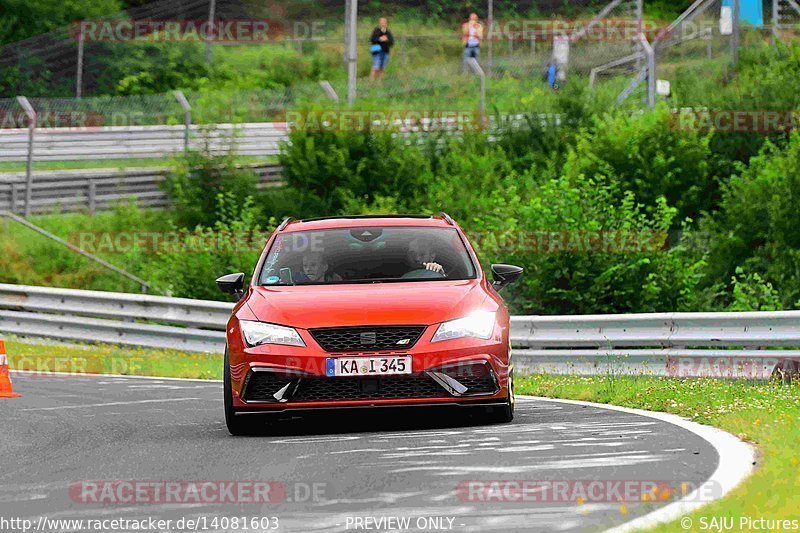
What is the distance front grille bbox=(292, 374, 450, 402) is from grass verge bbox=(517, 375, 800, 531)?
1862 mm

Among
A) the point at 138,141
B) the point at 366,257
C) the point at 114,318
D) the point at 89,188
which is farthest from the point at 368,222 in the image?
the point at 138,141

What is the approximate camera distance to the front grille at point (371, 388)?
1101 cm

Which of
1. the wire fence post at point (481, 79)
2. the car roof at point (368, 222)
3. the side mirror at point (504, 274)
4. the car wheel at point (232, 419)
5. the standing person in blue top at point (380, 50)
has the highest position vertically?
the standing person in blue top at point (380, 50)

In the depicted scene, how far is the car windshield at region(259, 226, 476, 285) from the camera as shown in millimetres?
12320

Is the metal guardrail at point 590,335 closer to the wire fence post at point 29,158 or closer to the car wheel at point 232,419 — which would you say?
the car wheel at point 232,419

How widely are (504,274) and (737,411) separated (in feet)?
7.14

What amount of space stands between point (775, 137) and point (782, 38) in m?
4.34

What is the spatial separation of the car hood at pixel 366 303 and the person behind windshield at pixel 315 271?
0.29 metres

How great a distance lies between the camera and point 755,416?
1100cm

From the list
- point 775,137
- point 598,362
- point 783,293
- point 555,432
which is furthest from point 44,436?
point 775,137

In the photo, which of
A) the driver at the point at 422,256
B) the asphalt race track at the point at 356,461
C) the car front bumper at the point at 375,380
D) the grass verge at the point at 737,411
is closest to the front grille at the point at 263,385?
the car front bumper at the point at 375,380

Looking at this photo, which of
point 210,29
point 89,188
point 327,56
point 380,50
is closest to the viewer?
point 89,188

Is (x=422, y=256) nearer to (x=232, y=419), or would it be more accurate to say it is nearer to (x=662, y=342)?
(x=232, y=419)

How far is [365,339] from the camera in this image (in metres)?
11.0
